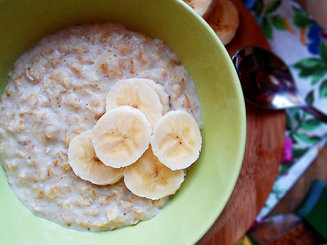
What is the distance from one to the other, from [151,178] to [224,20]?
0.53 metres

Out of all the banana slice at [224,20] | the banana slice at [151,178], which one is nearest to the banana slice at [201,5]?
the banana slice at [224,20]

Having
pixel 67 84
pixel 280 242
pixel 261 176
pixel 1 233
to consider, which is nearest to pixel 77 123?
pixel 67 84

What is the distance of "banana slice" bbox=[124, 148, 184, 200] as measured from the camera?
119 cm

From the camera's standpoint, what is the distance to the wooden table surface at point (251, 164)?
56.0 inches

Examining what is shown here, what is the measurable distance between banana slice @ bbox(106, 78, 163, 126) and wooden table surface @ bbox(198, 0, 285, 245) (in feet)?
1.21

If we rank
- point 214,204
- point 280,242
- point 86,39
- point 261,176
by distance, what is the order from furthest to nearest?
point 280,242, point 261,176, point 86,39, point 214,204

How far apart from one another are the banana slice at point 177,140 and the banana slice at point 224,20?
0.33 metres

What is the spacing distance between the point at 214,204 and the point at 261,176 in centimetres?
37

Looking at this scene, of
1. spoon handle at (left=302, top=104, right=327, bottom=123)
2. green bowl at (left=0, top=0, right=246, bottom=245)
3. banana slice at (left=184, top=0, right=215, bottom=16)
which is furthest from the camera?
spoon handle at (left=302, top=104, right=327, bottom=123)

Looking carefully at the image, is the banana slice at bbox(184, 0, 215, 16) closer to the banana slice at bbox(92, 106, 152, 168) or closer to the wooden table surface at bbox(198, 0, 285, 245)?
the wooden table surface at bbox(198, 0, 285, 245)

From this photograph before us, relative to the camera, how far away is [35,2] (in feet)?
3.88

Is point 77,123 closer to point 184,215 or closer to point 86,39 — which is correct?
point 86,39

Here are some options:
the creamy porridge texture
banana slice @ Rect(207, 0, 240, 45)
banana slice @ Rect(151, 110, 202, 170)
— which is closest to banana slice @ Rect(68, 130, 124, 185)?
the creamy porridge texture

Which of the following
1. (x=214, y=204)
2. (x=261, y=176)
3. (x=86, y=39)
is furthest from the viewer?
Result: (x=261, y=176)
